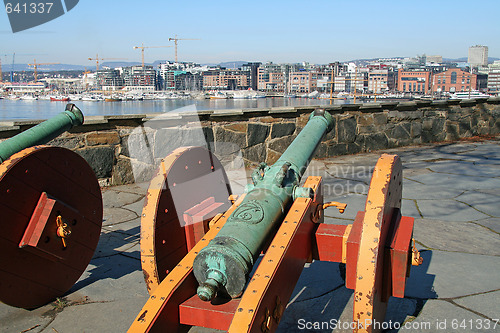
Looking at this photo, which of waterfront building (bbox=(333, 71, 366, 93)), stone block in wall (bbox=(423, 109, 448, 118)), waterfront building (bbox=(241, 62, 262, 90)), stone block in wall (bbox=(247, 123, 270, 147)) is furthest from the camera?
waterfront building (bbox=(241, 62, 262, 90))

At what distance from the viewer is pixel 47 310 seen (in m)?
2.41

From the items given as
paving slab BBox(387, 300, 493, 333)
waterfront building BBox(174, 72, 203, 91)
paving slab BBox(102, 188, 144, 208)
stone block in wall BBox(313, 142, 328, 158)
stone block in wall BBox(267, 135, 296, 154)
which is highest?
waterfront building BBox(174, 72, 203, 91)

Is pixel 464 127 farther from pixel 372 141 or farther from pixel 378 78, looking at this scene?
pixel 378 78

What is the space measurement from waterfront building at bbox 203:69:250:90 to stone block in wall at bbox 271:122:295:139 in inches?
5784

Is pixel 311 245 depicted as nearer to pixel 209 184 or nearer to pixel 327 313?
pixel 327 313

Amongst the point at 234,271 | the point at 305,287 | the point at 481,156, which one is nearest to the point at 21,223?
the point at 234,271

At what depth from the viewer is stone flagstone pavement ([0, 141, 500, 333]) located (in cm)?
225

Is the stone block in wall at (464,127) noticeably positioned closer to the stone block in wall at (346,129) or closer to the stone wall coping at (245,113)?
the stone wall coping at (245,113)

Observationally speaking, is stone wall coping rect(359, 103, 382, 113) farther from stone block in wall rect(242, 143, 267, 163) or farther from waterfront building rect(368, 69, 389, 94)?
waterfront building rect(368, 69, 389, 94)

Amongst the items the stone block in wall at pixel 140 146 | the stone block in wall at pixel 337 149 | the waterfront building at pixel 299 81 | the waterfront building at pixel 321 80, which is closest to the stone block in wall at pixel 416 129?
the stone block in wall at pixel 337 149

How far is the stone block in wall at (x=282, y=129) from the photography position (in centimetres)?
631

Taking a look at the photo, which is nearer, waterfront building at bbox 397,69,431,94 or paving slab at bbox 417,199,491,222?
paving slab at bbox 417,199,491,222

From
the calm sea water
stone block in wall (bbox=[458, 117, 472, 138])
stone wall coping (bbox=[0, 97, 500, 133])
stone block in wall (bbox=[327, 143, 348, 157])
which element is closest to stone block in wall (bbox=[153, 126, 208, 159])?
stone wall coping (bbox=[0, 97, 500, 133])

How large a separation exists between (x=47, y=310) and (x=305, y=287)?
1.49m
